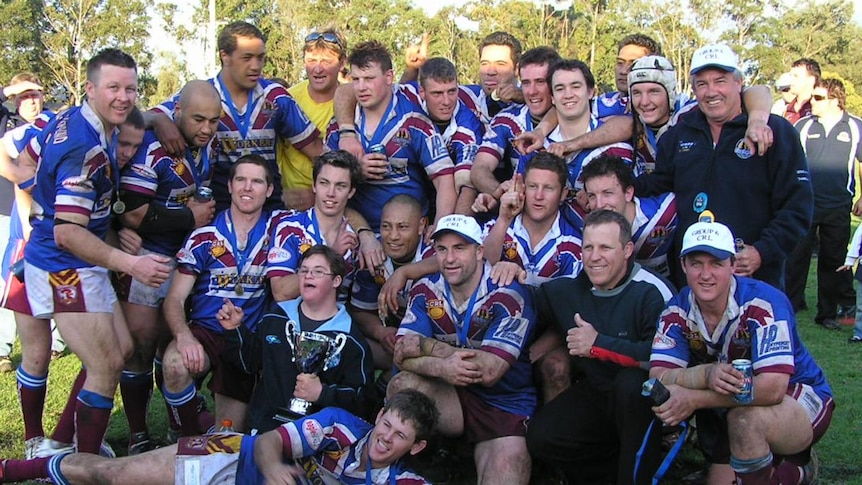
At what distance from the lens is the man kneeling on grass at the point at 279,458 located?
498 cm

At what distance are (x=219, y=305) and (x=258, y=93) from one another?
5.71ft

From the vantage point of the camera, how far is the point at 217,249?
6.35 metres

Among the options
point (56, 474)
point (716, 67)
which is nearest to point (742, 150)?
point (716, 67)

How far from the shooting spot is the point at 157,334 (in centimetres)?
643

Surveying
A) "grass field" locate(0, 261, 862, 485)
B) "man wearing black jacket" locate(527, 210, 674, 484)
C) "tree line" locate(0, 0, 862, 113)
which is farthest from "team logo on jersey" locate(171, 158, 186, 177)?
"tree line" locate(0, 0, 862, 113)

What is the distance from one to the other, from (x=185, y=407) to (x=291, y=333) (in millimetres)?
1064

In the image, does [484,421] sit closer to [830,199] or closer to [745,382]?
[745,382]

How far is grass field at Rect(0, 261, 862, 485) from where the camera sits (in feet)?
19.8

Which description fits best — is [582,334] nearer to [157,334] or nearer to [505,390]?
[505,390]

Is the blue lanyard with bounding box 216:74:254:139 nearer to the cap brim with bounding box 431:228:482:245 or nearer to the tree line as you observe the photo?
the cap brim with bounding box 431:228:482:245

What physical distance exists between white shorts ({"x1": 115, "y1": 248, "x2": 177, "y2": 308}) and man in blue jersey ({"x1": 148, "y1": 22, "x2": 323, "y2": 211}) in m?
0.84

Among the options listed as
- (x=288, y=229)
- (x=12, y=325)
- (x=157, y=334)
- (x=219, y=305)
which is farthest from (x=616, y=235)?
(x=12, y=325)

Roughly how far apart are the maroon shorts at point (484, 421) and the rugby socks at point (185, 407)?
1911 millimetres

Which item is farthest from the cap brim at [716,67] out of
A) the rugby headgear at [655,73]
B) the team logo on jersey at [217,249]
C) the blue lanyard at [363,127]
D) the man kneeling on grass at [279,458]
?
the team logo on jersey at [217,249]
